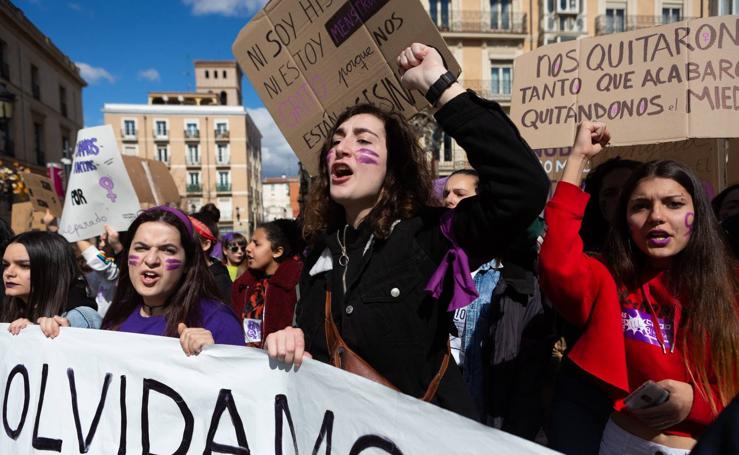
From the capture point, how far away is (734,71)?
272 cm

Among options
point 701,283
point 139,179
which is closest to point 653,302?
point 701,283

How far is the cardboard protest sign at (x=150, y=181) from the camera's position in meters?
4.67

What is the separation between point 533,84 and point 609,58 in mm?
451

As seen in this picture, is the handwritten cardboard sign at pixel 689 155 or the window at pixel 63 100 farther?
the window at pixel 63 100

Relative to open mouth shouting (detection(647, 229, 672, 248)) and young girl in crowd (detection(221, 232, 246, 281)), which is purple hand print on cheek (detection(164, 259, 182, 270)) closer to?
open mouth shouting (detection(647, 229, 672, 248))

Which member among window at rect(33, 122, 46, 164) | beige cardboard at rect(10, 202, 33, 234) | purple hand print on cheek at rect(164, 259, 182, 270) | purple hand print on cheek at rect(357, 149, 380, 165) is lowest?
purple hand print on cheek at rect(164, 259, 182, 270)

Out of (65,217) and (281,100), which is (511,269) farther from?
(65,217)

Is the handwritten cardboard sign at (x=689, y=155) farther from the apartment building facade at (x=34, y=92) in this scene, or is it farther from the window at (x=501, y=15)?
the apartment building facade at (x=34, y=92)

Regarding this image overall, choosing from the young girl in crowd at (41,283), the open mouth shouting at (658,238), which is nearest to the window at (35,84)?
the young girl in crowd at (41,283)

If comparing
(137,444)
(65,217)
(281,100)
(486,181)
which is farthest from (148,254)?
(65,217)

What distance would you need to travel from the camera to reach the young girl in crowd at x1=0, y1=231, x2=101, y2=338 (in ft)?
8.04

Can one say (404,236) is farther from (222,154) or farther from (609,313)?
(222,154)

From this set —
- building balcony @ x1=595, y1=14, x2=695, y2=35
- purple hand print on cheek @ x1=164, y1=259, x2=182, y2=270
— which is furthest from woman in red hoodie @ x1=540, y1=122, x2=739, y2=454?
building balcony @ x1=595, y1=14, x2=695, y2=35

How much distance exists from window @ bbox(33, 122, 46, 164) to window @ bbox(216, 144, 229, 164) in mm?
27428
